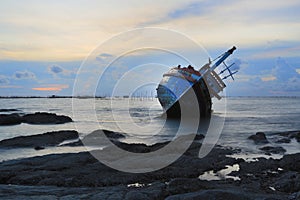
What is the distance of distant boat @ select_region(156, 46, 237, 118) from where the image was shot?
38781 millimetres

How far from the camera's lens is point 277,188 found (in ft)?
32.7

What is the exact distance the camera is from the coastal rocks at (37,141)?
63.2 feet

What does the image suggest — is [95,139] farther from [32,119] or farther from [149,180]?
[32,119]

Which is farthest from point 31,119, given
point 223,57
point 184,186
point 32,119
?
point 184,186

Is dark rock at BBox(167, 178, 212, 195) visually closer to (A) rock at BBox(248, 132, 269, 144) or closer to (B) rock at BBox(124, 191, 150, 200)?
(B) rock at BBox(124, 191, 150, 200)

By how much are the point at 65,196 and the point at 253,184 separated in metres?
6.10

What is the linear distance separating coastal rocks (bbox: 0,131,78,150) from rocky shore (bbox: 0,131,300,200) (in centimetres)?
614

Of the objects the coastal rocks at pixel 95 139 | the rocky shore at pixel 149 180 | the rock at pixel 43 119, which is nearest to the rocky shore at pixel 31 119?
the rock at pixel 43 119

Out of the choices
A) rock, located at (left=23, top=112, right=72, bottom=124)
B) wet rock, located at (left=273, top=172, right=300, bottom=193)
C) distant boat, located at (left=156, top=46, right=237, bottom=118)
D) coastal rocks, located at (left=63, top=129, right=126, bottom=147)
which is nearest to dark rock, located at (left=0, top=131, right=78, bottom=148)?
coastal rocks, located at (left=63, top=129, right=126, bottom=147)

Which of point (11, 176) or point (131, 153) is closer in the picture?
point (11, 176)

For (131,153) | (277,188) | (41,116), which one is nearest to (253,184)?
(277,188)

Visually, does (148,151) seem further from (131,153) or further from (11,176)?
(11,176)

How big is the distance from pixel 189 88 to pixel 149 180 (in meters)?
27.9

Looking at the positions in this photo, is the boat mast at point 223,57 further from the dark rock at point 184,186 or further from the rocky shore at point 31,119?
the dark rock at point 184,186
